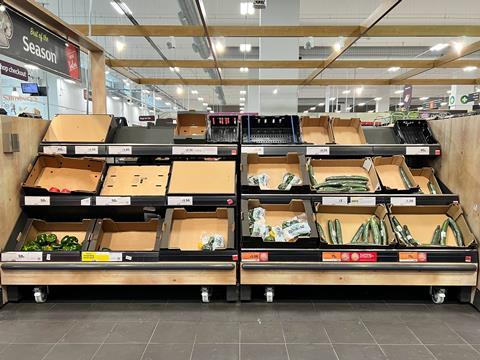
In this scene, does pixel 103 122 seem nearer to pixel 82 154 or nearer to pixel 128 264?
pixel 82 154

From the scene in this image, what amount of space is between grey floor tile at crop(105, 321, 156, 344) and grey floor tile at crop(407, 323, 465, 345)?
1.88m

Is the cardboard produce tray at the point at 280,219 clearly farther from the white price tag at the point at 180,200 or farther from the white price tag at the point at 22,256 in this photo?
the white price tag at the point at 22,256

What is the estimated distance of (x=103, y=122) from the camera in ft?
10.8

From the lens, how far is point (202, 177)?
298cm

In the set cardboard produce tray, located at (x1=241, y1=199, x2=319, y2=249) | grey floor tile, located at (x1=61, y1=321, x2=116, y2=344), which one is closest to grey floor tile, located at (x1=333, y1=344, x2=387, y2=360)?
cardboard produce tray, located at (x1=241, y1=199, x2=319, y2=249)

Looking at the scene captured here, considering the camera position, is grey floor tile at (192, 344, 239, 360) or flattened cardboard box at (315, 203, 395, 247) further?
flattened cardboard box at (315, 203, 395, 247)

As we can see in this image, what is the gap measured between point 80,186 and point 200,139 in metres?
1.21

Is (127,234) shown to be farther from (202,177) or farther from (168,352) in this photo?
(168,352)

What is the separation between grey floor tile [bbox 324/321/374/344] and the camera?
85.5 inches

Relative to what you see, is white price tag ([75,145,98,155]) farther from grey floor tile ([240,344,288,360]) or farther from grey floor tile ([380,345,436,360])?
grey floor tile ([380,345,436,360])

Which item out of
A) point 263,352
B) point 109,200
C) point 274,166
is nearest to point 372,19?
point 274,166

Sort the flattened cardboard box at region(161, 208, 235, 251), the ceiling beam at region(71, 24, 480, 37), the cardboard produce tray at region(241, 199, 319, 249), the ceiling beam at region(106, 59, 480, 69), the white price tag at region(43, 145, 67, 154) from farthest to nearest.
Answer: the ceiling beam at region(106, 59, 480, 69)
the ceiling beam at region(71, 24, 480, 37)
the white price tag at region(43, 145, 67, 154)
the flattened cardboard box at region(161, 208, 235, 251)
the cardboard produce tray at region(241, 199, 319, 249)

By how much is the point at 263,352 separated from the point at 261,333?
0.21 meters

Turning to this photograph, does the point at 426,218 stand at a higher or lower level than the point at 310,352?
higher
